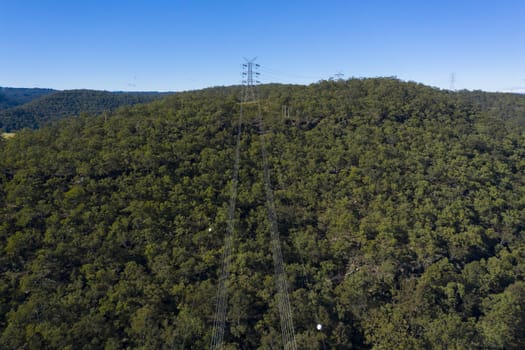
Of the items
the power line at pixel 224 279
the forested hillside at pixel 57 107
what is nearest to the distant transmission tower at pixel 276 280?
the power line at pixel 224 279

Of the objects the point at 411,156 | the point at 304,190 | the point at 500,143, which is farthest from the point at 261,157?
the point at 500,143

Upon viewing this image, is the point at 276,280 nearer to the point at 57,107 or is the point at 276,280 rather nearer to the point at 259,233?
the point at 259,233

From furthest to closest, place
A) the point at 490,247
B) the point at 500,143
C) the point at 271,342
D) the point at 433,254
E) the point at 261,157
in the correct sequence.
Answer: the point at 500,143 → the point at 261,157 → the point at 490,247 → the point at 433,254 → the point at 271,342

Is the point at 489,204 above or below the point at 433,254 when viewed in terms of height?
above

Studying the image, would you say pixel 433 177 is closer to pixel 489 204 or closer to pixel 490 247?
pixel 489 204

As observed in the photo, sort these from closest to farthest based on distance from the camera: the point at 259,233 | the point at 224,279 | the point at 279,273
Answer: the point at 224,279
the point at 279,273
the point at 259,233

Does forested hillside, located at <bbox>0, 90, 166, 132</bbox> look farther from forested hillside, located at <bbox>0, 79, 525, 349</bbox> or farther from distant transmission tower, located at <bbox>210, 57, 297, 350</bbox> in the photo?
distant transmission tower, located at <bbox>210, 57, 297, 350</bbox>

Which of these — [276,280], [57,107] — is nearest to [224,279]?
[276,280]
